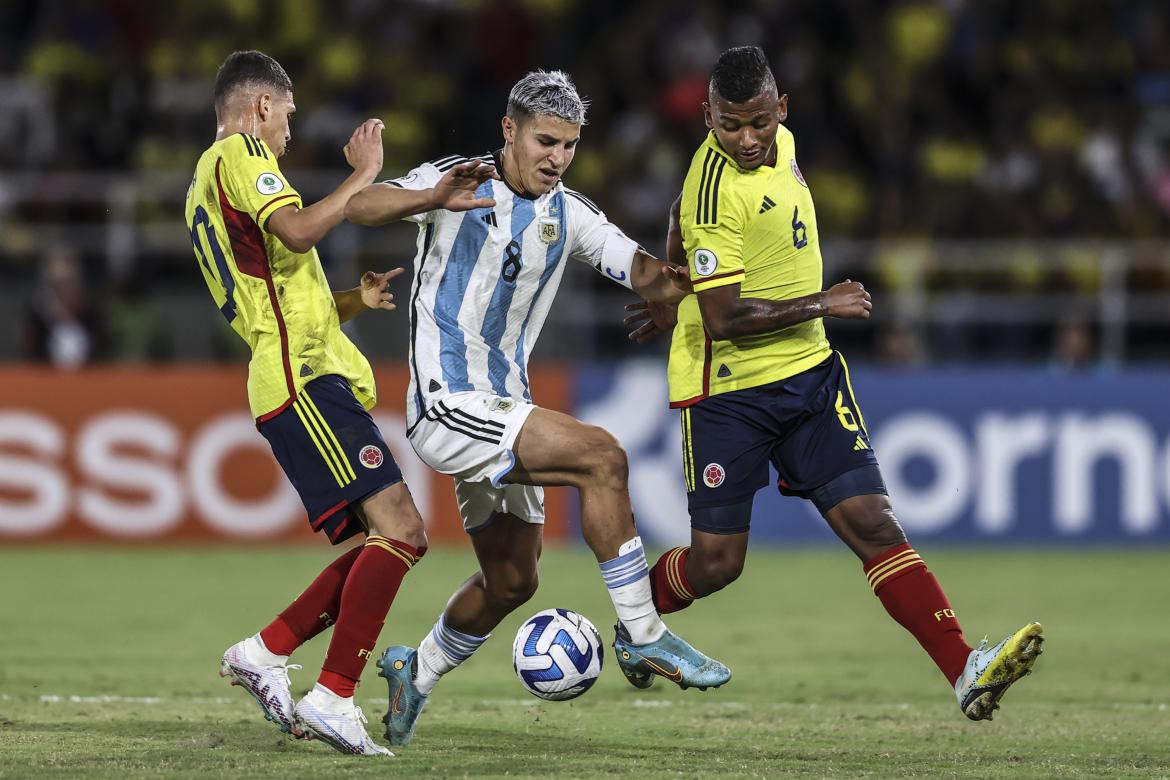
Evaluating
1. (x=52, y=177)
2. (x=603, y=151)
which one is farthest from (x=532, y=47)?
(x=52, y=177)

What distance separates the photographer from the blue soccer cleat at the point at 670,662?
6648 millimetres

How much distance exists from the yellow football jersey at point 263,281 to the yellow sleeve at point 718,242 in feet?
4.63

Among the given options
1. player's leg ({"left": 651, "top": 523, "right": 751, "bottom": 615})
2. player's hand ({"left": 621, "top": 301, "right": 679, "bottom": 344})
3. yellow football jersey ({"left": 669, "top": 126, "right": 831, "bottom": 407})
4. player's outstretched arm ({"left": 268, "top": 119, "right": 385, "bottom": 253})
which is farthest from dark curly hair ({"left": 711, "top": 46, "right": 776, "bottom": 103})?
player's leg ({"left": 651, "top": 523, "right": 751, "bottom": 615})

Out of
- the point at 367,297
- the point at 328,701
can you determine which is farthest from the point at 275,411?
the point at 328,701

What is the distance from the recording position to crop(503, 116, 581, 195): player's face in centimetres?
679

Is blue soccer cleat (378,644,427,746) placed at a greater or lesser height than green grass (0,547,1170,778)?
greater

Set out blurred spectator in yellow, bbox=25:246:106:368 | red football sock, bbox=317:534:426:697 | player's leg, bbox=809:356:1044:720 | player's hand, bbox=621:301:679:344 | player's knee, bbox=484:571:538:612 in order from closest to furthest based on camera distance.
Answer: red football sock, bbox=317:534:426:697 → player's leg, bbox=809:356:1044:720 → player's knee, bbox=484:571:538:612 → player's hand, bbox=621:301:679:344 → blurred spectator in yellow, bbox=25:246:106:368

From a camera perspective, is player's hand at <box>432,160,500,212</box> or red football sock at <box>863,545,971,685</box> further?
red football sock at <box>863,545,971,685</box>

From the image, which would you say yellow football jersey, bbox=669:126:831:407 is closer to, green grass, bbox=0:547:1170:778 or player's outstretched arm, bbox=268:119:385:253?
player's outstretched arm, bbox=268:119:385:253

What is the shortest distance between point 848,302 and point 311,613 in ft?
7.90

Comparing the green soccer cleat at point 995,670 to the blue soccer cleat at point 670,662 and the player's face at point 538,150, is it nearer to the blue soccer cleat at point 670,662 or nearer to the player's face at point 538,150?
the blue soccer cleat at point 670,662

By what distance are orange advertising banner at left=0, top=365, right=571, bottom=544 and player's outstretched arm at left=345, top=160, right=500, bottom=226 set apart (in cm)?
800

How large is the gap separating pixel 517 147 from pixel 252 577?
706 centimetres

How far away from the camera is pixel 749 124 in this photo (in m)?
7.03
